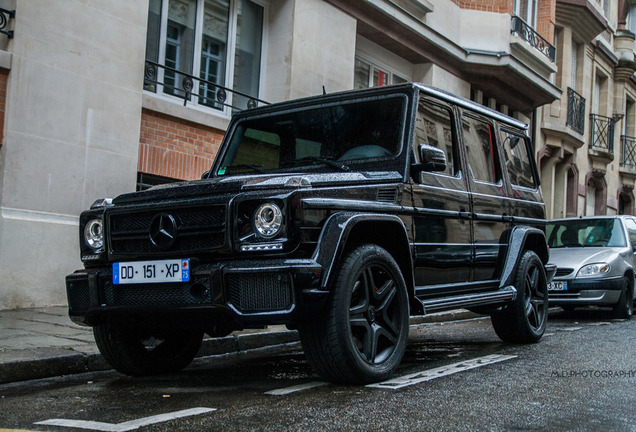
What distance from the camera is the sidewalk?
18.5 ft

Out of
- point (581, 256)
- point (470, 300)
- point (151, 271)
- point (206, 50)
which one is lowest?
point (470, 300)

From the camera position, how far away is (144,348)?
5.63m

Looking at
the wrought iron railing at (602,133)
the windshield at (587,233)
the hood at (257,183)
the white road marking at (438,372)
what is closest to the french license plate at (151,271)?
the hood at (257,183)

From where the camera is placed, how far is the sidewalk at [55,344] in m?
5.64

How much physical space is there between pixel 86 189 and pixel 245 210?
5.94m

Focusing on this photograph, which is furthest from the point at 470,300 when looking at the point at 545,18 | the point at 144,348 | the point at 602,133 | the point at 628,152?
the point at 628,152

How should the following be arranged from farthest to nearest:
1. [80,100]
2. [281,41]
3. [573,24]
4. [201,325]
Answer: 1. [573,24]
2. [281,41]
3. [80,100]
4. [201,325]

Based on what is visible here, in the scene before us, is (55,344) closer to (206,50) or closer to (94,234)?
(94,234)

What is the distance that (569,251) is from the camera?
1180 cm

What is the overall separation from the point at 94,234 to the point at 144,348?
942 millimetres

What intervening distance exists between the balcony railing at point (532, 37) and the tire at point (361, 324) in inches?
643

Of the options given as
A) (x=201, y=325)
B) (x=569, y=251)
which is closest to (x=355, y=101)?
(x=201, y=325)

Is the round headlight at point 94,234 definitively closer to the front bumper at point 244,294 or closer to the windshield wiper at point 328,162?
the front bumper at point 244,294

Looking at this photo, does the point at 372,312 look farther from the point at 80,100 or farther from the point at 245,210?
the point at 80,100
